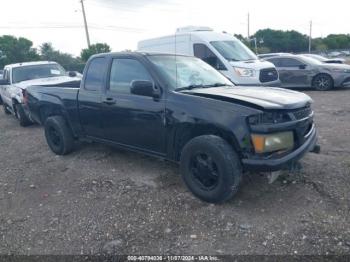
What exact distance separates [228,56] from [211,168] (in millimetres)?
7461

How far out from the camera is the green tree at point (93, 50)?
3155 cm

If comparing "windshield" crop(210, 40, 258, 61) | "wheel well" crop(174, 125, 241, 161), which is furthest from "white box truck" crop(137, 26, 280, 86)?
"wheel well" crop(174, 125, 241, 161)

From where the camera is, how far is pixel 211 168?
3777 millimetres

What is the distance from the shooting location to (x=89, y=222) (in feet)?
12.2

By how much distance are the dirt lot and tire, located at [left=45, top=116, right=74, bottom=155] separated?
1.48 ft

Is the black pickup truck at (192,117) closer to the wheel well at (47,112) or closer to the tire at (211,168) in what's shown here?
the tire at (211,168)

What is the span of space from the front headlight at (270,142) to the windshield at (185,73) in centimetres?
130

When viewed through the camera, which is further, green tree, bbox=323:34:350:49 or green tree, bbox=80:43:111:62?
green tree, bbox=323:34:350:49

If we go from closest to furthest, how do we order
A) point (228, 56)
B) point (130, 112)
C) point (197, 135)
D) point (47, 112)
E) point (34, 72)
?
point (197, 135)
point (130, 112)
point (47, 112)
point (34, 72)
point (228, 56)

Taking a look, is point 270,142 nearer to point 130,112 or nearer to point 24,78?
point 130,112

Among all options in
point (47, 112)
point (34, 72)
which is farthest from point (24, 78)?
point (47, 112)

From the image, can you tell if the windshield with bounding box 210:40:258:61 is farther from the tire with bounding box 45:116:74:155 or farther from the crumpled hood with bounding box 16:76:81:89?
the tire with bounding box 45:116:74:155

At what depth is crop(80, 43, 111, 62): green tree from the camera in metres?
31.5

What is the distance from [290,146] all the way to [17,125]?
842cm
